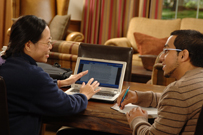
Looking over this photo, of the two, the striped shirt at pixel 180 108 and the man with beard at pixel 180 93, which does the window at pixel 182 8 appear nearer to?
the man with beard at pixel 180 93

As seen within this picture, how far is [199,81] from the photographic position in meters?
1.06

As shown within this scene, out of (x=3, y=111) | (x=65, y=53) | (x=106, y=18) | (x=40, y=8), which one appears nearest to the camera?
(x=3, y=111)

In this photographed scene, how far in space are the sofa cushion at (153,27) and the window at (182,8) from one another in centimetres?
92

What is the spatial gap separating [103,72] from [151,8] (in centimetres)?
365

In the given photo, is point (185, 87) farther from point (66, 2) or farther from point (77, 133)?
point (66, 2)

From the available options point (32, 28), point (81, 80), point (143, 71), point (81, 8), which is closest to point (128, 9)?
point (81, 8)

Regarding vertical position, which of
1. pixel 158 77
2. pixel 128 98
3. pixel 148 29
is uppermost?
pixel 148 29

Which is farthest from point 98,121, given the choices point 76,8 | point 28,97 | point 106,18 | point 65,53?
point 76,8

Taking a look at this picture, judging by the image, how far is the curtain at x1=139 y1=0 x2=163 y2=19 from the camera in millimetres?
4988

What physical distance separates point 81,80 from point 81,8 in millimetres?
4213

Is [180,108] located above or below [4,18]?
below

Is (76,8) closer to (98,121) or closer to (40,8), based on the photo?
(40,8)

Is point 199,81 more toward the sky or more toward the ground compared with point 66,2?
more toward the ground

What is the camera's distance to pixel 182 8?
5.62 metres
